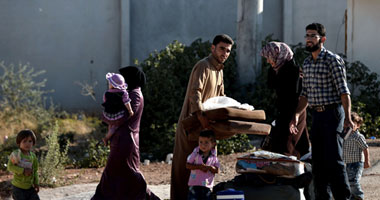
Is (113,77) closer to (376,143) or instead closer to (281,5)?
(376,143)

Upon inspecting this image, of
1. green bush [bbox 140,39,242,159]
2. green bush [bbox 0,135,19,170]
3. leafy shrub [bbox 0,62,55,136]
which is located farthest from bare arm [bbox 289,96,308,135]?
leafy shrub [bbox 0,62,55,136]

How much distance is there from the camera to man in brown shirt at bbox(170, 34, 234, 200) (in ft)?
20.2

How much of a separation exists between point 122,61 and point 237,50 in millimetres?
4039

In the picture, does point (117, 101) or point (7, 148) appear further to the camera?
point (7, 148)

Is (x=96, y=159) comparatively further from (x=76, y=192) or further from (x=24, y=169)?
(x=24, y=169)

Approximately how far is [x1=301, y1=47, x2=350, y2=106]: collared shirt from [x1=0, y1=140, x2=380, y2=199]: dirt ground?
2.26 meters

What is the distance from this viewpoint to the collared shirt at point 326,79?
5879 mm

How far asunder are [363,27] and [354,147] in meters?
7.58

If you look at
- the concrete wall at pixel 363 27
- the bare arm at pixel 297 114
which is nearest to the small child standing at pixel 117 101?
the bare arm at pixel 297 114

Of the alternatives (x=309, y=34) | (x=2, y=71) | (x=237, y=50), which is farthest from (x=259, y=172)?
(x=2, y=71)

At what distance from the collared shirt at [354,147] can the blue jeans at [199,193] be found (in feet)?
6.07

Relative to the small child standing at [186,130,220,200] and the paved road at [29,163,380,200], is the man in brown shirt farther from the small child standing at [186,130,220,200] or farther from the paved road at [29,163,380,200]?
the paved road at [29,163,380,200]

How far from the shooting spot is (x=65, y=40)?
50.4 ft

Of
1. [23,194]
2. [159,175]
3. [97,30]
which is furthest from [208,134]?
[97,30]
